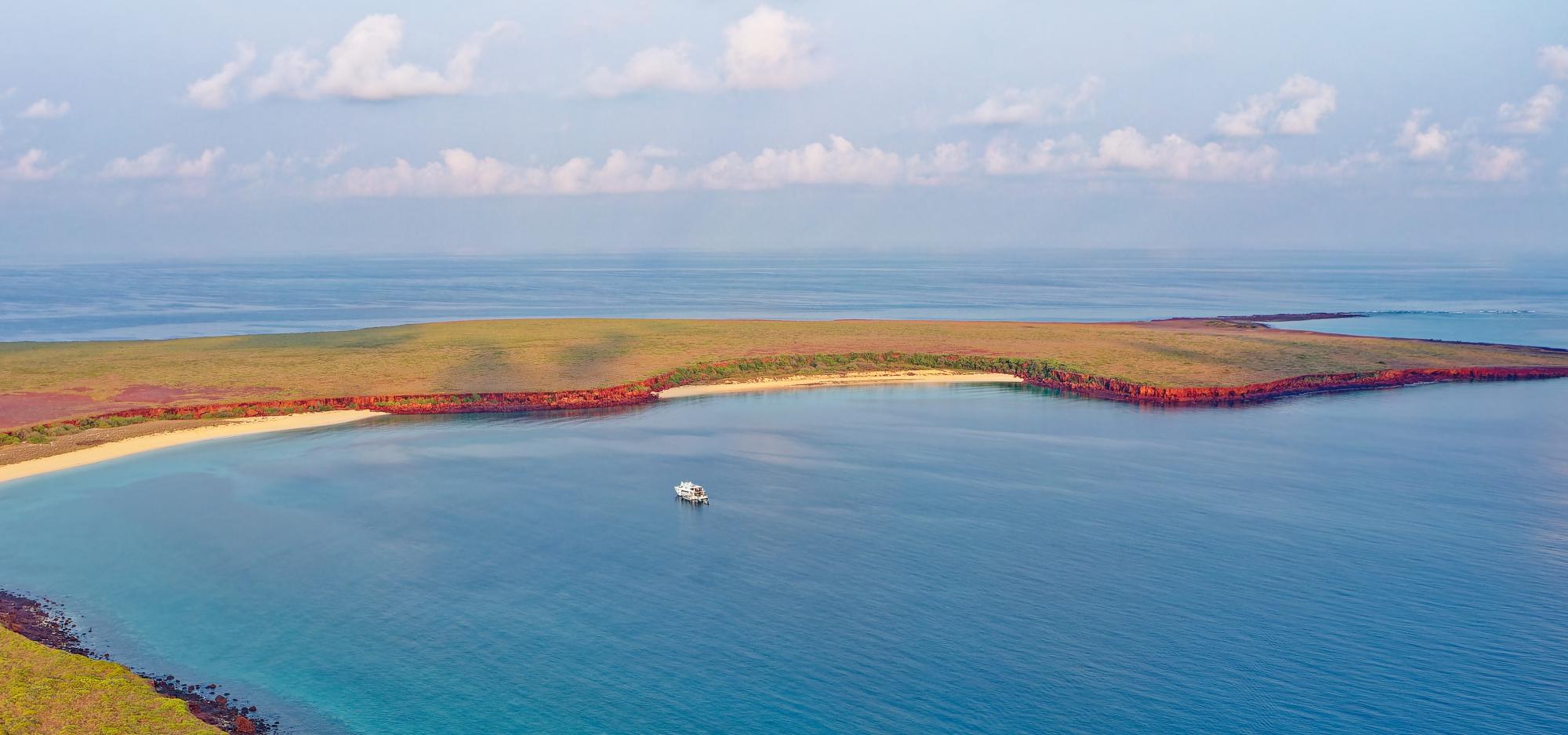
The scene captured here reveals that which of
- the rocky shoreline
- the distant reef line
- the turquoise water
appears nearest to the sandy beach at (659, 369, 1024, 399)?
the distant reef line

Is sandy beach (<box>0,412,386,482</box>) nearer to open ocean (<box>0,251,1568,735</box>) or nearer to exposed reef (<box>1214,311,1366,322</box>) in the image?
open ocean (<box>0,251,1568,735</box>)

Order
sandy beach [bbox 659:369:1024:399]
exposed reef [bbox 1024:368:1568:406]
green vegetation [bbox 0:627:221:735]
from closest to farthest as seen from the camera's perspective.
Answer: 1. green vegetation [bbox 0:627:221:735]
2. exposed reef [bbox 1024:368:1568:406]
3. sandy beach [bbox 659:369:1024:399]

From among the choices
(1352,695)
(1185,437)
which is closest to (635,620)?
(1352,695)

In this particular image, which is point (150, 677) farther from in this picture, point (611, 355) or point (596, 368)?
point (611, 355)

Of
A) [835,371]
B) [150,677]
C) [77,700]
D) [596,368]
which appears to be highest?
[835,371]

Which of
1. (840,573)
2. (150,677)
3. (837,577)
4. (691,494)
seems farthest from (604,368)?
(150,677)

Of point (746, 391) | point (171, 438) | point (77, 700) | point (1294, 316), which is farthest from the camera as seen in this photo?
point (1294, 316)

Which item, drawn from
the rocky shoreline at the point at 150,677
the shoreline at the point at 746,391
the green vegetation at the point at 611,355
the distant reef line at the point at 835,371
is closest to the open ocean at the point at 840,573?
the rocky shoreline at the point at 150,677
